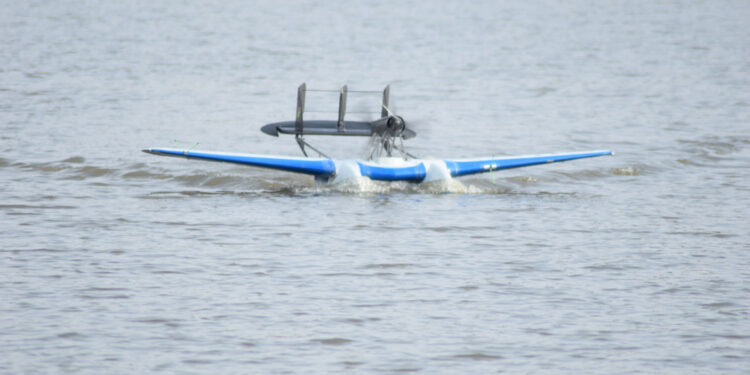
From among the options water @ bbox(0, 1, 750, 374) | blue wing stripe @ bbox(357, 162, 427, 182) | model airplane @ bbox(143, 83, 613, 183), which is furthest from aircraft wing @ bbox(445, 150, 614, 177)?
blue wing stripe @ bbox(357, 162, 427, 182)

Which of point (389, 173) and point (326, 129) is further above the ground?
point (326, 129)

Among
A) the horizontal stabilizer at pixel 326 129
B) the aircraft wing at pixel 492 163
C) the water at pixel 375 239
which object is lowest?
the water at pixel 375 239

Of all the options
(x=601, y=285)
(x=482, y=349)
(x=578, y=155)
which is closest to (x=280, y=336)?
(x=482, y=349)

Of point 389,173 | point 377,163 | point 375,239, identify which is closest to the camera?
point 375,239

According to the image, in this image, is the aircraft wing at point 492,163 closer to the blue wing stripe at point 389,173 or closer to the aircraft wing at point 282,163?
the blue wing stripe at point 389,173

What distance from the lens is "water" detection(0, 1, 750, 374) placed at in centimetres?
1074

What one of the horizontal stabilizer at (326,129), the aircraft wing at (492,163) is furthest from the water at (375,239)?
the horizontal stabilizer at (326,129)

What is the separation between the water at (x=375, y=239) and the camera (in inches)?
423

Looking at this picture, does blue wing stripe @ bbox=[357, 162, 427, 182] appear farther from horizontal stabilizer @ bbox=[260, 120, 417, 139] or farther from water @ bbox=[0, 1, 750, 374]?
horizontal stabilizer @ bbox=[260, 120, 417, 139]

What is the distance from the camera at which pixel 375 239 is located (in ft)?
53.7

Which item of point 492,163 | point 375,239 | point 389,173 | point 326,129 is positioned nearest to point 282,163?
point 326,129

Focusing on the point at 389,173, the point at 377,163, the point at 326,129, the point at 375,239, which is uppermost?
the point at 326,129

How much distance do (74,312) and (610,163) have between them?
18.7 m

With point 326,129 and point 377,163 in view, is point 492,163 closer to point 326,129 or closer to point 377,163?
point 377,163
